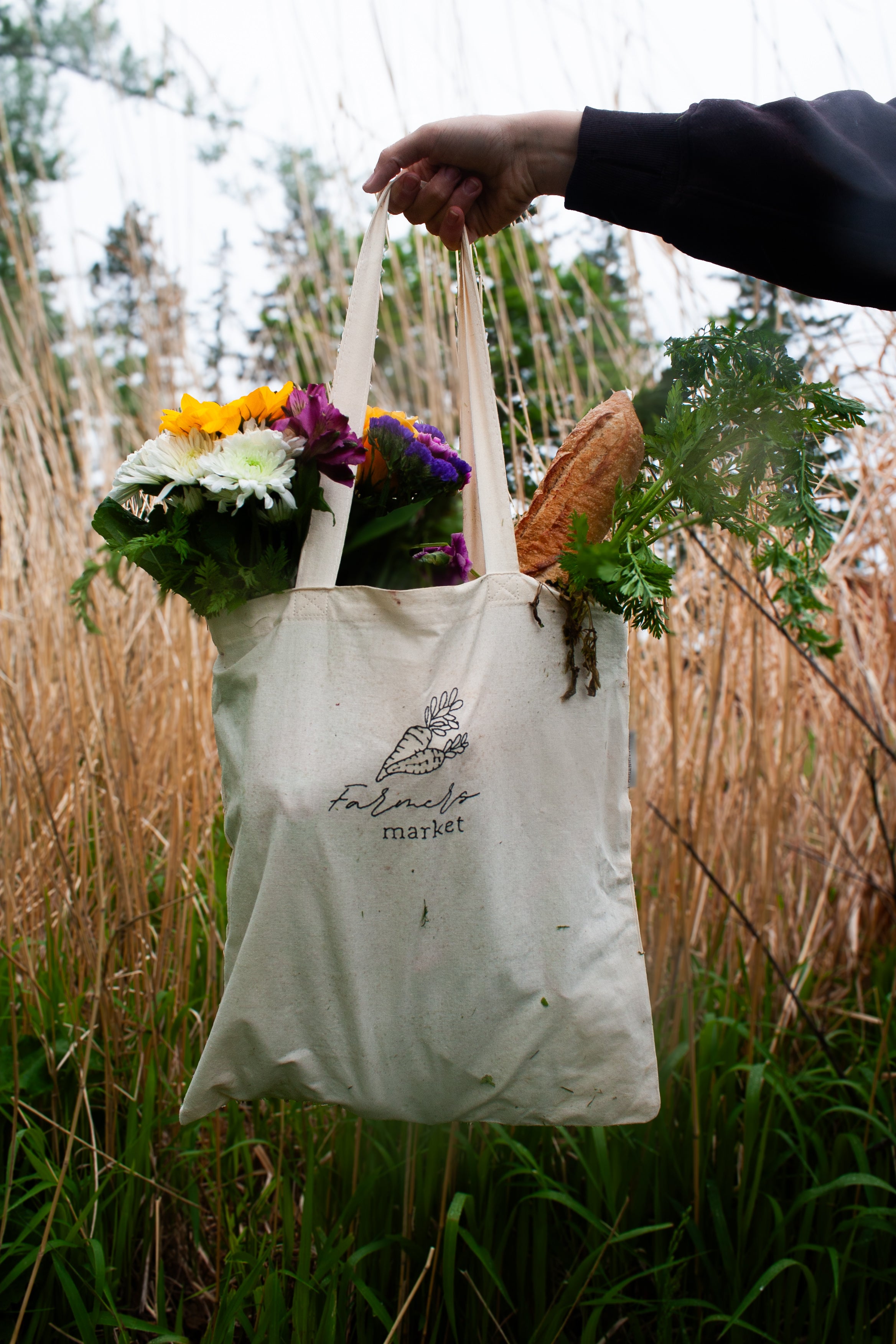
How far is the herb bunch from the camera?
71cm

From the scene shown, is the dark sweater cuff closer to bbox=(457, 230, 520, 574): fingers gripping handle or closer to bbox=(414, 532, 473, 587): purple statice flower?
bbox=(457, 230, 520, 574): fingers gripping handle

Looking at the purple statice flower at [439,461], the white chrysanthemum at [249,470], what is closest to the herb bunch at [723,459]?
the purple statice flower at [439,461]

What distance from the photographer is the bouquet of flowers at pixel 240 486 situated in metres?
0.71

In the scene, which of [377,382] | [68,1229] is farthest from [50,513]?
[68,1229]

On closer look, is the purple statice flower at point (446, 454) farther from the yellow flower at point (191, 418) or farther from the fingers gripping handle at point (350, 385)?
the yellow flower at point (191, 418)

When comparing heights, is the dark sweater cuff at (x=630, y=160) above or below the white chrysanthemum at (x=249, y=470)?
above

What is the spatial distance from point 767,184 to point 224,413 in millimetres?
564

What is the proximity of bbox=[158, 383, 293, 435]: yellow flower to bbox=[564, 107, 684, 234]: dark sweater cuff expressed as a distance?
0.39 m

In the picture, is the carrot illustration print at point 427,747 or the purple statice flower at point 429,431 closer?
the carrot illustration print at point 427,747

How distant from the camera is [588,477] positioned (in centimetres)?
76

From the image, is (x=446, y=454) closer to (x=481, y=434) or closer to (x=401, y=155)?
(x=481, y=434)

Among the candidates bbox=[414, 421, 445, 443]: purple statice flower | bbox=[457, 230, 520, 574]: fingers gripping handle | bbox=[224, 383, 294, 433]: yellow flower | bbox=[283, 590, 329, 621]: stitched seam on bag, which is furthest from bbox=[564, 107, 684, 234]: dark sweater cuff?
bbox=[283, 590, 329, 621]: stitched seam on bag

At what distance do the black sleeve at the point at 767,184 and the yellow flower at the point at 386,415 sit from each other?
288mm

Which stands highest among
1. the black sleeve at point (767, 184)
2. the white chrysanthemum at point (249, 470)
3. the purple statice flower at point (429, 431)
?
the black sleeve at point (767, 184)
